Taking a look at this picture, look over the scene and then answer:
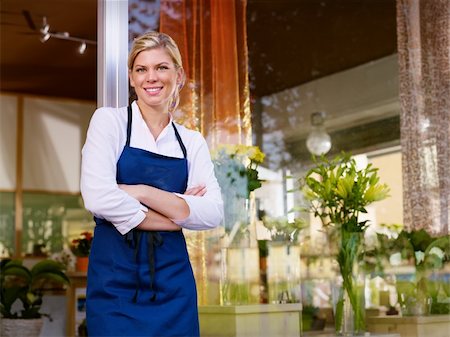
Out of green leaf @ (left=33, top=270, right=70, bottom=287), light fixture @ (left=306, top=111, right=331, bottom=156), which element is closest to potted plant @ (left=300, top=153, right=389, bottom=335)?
light fixture @ (left=306, top=111, right=331, bottom=156)

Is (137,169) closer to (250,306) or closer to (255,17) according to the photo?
(250,306)

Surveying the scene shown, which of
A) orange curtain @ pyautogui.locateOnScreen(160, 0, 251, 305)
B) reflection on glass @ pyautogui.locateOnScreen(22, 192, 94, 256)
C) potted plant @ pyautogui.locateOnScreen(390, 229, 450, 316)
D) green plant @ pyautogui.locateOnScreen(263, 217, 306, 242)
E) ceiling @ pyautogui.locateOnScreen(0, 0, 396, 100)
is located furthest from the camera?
reflection on glass @ pyautogui.locateOnScreen(22, 192, 94, 256)

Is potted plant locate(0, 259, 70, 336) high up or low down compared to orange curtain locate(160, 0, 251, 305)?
down

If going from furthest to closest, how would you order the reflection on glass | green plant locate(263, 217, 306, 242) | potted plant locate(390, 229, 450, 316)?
1. the reflection on glass
2. potted plant locate(390, 229, 450, 316)
3. green plant locate(263, 217, 306, 242)

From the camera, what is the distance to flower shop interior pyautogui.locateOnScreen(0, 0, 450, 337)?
2828 millimetres

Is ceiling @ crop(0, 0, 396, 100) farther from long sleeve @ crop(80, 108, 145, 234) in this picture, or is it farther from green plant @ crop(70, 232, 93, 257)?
long sleeve @ crop(80, 108, 145, 234)

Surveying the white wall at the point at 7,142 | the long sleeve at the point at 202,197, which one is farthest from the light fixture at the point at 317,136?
the long sleeve at the point at 202,197

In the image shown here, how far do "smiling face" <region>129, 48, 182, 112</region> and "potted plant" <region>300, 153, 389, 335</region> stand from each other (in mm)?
1227

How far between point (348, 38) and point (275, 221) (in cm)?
271

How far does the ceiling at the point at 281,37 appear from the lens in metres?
4.61

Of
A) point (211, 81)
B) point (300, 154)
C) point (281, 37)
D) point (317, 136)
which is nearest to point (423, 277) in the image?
point (211, 81)

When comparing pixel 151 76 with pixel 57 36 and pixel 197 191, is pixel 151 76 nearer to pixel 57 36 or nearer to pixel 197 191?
pixel 197 191

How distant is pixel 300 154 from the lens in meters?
4.73

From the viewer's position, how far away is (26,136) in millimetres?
6805
